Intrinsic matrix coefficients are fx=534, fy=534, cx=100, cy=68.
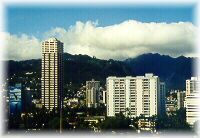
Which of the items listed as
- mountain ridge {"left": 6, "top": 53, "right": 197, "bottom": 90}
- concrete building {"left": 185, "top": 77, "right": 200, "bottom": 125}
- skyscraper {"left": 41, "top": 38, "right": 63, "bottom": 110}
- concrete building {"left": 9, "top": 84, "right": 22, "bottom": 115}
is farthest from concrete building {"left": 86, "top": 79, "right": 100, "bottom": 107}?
concrete building {"left": 185, "top": 77, "right": 200, "bottom": 125}

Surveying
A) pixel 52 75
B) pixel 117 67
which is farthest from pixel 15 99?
pixel 117 67

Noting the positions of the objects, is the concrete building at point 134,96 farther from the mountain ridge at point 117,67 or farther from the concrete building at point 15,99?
the concrete building at point 15,99

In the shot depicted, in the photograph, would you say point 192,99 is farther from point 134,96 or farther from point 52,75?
point 52,75

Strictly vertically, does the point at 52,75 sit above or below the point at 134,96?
above

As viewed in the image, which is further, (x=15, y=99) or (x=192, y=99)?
(x=15, y=99)

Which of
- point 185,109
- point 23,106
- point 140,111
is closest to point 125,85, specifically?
point 140,111
